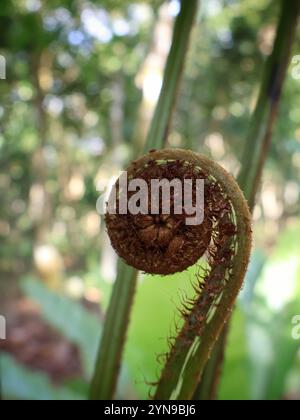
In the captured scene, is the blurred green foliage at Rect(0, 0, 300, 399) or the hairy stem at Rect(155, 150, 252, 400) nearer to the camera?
the hairy stem at Rect(155, 150, 252, 400)

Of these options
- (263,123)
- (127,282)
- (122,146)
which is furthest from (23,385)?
(122,146)

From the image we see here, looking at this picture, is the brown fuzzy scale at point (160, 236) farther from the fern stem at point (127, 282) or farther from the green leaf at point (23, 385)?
the green leaf at point (23, 385)

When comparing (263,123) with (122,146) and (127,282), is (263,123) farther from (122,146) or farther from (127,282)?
(122,146)

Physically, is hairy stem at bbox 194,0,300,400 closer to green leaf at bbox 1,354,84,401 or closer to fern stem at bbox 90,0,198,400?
fern stem at bbox 90,0,198,400

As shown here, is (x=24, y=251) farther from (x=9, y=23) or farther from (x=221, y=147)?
(x=9, y=23)

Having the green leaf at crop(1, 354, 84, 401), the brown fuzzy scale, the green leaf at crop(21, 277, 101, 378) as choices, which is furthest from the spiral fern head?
the green leaf at crop(21, 277, 101, 378)
